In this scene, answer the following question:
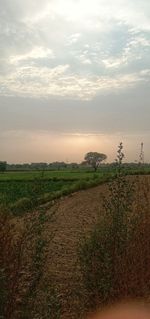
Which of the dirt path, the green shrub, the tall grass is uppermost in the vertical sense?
the green shrub

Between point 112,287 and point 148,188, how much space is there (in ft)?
5.36

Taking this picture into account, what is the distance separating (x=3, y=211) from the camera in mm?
6141

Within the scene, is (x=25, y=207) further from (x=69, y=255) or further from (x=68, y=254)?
(x=68, y=254)

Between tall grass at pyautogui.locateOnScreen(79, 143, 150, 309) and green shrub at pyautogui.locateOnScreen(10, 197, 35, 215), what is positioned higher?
green shrub at pyautogui.locateOnScreen(10, 197, 35, 215)

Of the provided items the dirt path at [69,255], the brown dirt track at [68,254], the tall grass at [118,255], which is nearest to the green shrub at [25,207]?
the brown dirt track at [68,254]

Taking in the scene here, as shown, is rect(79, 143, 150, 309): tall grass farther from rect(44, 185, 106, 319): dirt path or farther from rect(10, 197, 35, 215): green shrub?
rect(10, 197, 35, 215): green shrub

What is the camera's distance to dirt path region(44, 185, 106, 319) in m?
8.09

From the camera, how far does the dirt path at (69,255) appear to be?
809cm

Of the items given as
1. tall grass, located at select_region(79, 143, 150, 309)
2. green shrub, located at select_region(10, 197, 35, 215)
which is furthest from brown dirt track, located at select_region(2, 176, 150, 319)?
tall grass, located at select_region(79, 143, 150, 309)

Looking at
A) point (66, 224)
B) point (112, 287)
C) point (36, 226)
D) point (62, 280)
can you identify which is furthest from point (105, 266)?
point (66, 224)

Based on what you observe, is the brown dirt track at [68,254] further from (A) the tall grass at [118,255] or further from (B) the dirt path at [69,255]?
(A) the tall grass at [118,255]

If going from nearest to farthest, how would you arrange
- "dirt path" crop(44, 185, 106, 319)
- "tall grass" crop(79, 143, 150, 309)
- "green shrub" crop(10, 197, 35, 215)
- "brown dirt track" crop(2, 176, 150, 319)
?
"green shrub" crop(10, 197, 35, 215) < "tall grass" crop(79, 143, 150, 309) < "brown dirt track" crop(2, 176, 150, 319) < "dirt path" crop(44, 185, 106, 319)

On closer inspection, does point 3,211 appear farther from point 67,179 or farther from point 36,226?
point 67,179

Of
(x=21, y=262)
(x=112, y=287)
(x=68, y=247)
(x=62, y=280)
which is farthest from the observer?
(x=68, y=247)
